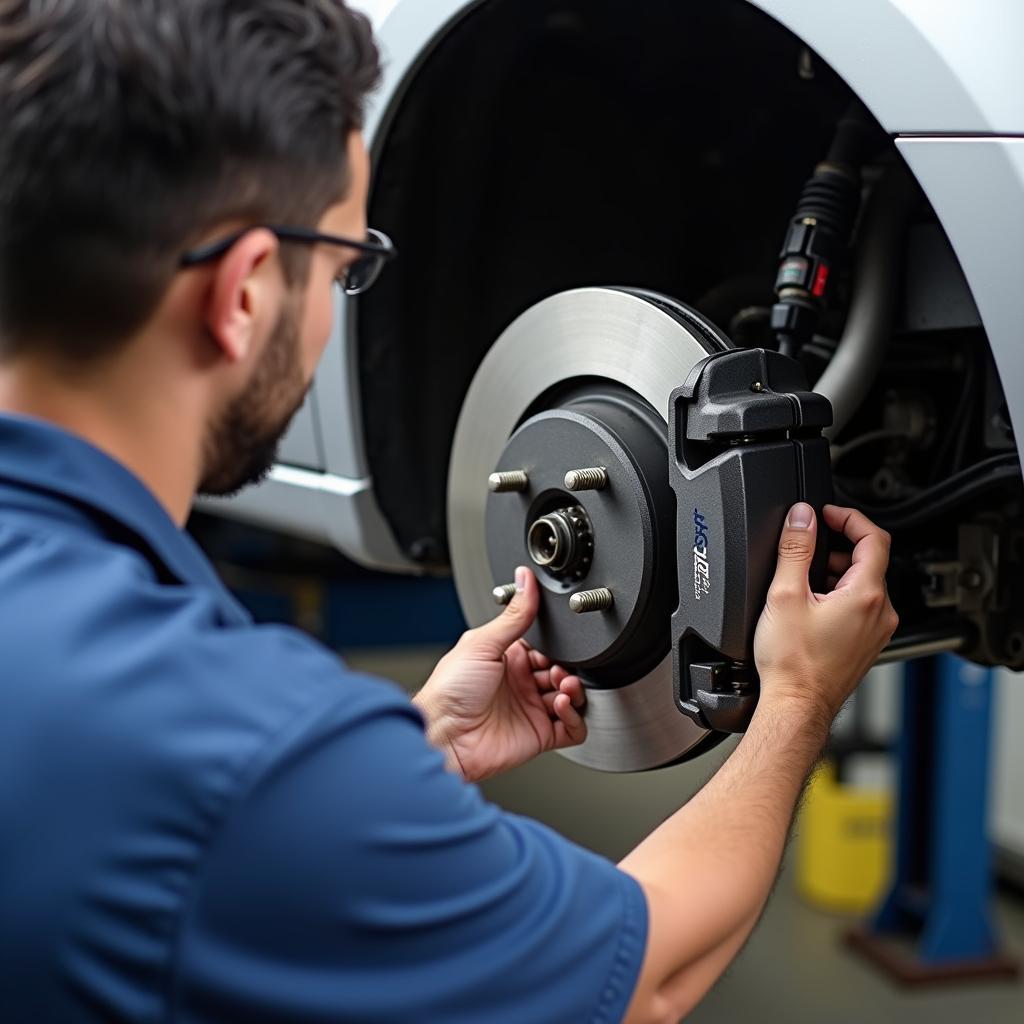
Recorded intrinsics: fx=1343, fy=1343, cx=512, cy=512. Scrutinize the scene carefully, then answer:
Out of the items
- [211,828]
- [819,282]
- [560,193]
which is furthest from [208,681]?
[560,193]

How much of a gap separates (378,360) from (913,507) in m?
0.46

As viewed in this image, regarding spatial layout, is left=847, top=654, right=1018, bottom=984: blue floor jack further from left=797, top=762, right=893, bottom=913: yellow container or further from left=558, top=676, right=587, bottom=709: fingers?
left=558, top=676, right=587, bottom=709: fingers

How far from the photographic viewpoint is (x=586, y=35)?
1040mm

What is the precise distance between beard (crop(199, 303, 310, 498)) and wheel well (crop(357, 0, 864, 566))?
47 centimetres

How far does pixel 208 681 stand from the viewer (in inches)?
18.8

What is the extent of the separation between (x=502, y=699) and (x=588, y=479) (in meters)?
0.19

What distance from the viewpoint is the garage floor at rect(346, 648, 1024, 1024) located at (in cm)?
218

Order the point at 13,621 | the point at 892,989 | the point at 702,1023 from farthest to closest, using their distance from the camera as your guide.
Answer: the point at 892,989, the point at 702,1023, the point at 13,621

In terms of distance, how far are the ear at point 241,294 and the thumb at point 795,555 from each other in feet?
0.99

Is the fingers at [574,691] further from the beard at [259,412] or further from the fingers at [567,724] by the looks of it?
the beard at [259,412]

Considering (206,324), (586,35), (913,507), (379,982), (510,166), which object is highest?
(586,35)

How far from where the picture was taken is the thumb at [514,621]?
0.87 metres

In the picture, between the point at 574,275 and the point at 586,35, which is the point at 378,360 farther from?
the point at 586,35

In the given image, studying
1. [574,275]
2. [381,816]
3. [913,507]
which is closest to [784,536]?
[913,507]
